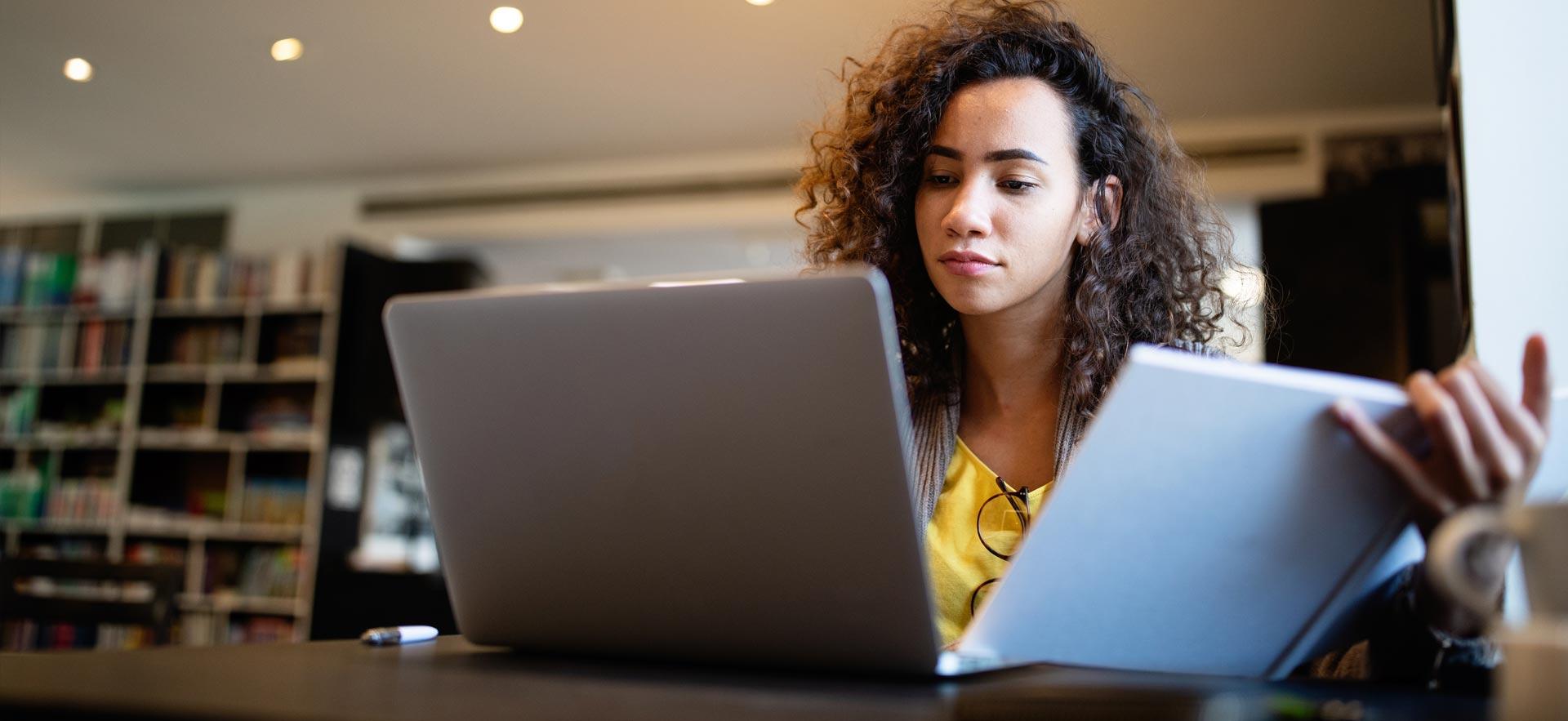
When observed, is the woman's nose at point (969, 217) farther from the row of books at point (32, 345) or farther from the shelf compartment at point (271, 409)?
the row of books at point (32, 345)

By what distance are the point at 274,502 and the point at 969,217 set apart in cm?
493

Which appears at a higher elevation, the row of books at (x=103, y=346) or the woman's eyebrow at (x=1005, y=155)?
the row of books at (x=103, y=346)

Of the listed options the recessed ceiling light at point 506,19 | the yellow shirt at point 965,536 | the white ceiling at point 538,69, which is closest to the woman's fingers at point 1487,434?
the yellow shirt at point 965,536

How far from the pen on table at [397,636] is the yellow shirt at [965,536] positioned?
517mm

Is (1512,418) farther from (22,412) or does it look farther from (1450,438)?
(22,412)

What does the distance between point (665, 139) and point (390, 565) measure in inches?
90.5

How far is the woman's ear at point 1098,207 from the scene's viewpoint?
1.48 m

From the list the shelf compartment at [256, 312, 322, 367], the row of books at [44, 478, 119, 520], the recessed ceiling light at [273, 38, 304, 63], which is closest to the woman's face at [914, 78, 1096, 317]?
the recessed ceiling light at [273, 38, 304, 63]

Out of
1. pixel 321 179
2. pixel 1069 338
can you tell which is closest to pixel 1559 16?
pixel 1069 338

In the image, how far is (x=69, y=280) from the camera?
594cm

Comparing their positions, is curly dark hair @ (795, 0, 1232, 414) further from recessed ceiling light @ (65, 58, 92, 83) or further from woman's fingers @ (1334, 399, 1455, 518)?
recessed ceiling light @ (65, 58, 92, 83)

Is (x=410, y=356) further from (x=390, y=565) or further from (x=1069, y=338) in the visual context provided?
(x=390, y=565)

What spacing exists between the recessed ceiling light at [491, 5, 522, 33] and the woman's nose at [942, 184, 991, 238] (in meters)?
3.08

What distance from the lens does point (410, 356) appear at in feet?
2.60
